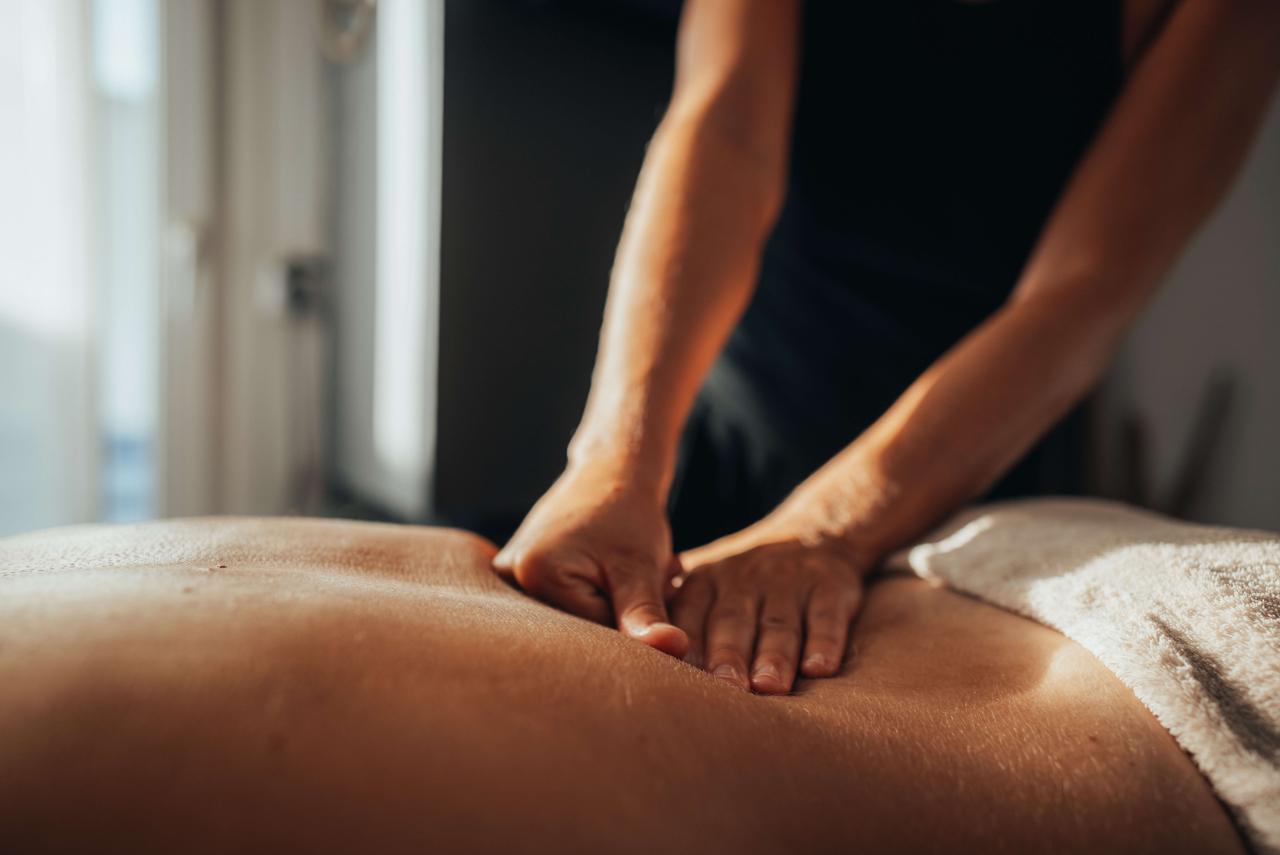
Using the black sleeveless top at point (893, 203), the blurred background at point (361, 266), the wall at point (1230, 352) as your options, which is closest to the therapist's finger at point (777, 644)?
the black sleeveless top at point (893, 203)

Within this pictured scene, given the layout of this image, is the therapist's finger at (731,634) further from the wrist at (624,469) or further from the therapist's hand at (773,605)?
the wrist at (624,469)

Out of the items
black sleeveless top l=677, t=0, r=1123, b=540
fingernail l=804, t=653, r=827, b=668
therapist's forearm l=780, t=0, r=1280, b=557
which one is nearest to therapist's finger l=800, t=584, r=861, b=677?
fingernail l=804, t=653, r=827, b=668

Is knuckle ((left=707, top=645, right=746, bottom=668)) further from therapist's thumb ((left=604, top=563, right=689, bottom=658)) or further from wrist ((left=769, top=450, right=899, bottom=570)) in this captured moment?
wrist ((left=769, top=450, right=899, bottom=570))

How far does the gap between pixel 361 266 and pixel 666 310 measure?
1.57 m

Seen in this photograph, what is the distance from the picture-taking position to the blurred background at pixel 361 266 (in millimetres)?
1757

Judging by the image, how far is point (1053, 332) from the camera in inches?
31.0

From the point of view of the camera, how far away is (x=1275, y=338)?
177cm

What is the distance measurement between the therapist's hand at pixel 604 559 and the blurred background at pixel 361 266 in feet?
4.05

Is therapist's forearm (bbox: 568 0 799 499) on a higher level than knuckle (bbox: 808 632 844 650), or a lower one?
higher

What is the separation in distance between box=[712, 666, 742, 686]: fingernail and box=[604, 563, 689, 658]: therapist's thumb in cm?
2

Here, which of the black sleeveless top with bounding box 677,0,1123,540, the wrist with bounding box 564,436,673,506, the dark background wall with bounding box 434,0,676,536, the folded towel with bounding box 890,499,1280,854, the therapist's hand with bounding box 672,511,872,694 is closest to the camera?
the folded towel with bounding box 890,499,1280,854

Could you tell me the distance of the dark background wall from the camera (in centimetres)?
173

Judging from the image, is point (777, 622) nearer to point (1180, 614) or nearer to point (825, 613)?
point (825, 613)

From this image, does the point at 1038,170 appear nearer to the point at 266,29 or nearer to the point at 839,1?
the point at 839,1
